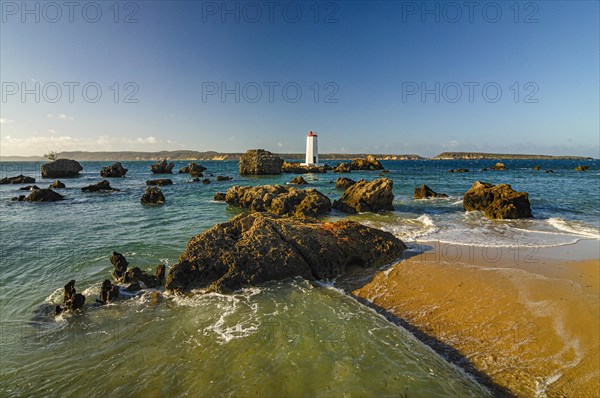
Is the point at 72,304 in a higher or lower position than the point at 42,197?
lower

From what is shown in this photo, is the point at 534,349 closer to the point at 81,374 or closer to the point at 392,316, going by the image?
the point at 392,316

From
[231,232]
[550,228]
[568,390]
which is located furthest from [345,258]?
[550,228]

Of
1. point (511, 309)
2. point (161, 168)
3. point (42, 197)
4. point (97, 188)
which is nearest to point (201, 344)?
point (511, 309)

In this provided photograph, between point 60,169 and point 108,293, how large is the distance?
75.3 meters

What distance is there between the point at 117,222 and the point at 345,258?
15927 millimetres

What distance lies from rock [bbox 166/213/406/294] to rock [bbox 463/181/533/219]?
1126cm

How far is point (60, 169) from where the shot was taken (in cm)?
6512

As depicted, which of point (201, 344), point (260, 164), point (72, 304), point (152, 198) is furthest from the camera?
point (260, 164)

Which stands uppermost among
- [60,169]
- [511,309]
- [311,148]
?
[311,148]

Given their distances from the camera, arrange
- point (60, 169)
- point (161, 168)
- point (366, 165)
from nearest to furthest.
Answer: point (60, 169)
point (161, 168)
point (366, 165)

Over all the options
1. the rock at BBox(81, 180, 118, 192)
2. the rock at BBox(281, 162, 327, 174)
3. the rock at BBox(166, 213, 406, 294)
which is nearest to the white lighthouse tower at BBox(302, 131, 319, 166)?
the rock at BBox(281, 162, 327, 174)

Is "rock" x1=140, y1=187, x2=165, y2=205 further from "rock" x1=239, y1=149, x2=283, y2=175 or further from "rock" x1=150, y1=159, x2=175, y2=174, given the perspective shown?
"rock" x1=150, y1=159, x2=175, y2=174

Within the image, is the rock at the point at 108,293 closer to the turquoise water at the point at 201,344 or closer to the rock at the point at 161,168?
the turquoise water at the point at 201,344

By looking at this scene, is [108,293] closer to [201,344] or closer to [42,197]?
[201,344]
